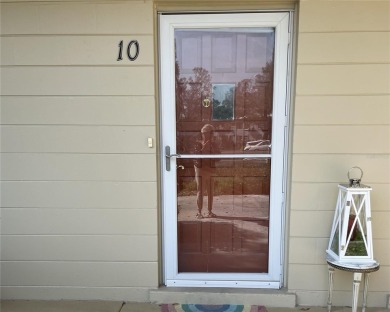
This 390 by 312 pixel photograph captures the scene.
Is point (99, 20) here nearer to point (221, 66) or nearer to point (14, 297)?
point (221, 66)

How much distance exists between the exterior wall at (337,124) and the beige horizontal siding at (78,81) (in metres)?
1.00

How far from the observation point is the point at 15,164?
206cm

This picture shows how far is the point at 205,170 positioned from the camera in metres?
2.10

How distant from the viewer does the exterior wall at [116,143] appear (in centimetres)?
187

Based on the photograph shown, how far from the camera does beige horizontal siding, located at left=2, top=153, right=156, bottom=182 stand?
2020 mm

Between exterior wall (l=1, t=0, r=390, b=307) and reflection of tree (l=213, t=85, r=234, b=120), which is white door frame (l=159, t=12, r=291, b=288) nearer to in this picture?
exterior wall (l=1, t=0, r=390, b=307)

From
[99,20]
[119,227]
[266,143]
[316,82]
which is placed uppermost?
[99,20]

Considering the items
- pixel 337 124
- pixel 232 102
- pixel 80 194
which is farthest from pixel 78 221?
pixel 337 124

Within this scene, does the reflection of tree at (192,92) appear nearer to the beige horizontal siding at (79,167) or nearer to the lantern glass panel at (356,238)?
the beige horizontal siding at (79,167)

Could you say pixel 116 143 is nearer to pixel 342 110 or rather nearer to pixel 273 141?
pixel 273 141

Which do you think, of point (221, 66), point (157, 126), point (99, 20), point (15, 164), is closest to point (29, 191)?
point (15, 164)

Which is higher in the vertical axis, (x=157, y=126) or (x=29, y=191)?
(x=157, y=126)

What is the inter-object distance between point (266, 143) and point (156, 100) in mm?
792

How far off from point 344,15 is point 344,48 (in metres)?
0.19
